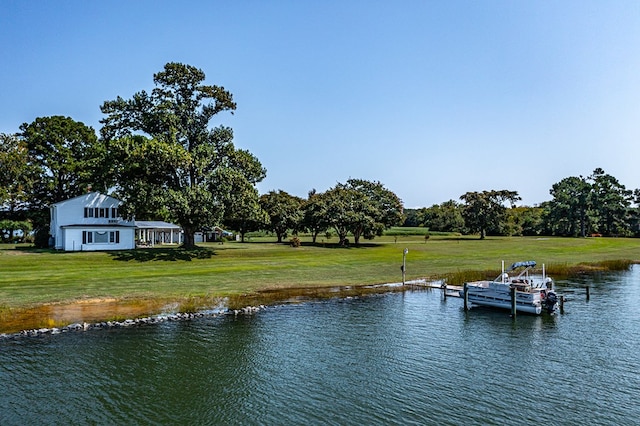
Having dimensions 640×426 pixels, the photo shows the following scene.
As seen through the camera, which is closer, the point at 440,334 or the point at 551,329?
the point at 440,334

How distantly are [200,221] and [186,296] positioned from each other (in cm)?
2628

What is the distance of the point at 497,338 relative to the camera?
27359mm

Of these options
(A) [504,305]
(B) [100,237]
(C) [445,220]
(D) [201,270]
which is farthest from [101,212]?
(C) [445,220]

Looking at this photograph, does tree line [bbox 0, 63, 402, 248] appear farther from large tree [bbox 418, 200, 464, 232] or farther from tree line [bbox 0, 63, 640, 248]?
Answer: large tree [bbox 418, 200, 464, 232]

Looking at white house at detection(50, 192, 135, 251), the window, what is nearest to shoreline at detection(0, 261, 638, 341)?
white house at detection(50, 192, 135, 251)

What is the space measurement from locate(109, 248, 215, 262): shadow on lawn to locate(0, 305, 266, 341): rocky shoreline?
88.9 feet

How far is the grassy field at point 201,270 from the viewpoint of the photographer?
33625 mm

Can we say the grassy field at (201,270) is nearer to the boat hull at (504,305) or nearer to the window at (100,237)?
the window at (100,237)

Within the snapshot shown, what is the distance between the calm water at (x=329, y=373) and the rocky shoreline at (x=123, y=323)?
86cm

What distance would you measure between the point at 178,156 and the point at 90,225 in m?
16.6

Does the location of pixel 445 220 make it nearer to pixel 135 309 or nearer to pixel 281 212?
pixel 281 212

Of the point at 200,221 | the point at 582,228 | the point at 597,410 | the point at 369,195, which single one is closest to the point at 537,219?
the point at 582,228

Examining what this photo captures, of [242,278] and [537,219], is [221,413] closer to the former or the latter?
[242,278]

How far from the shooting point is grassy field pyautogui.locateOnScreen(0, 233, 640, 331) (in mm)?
33625
